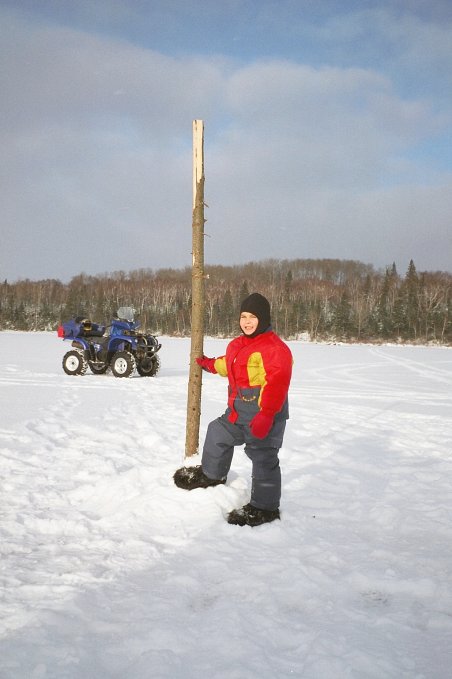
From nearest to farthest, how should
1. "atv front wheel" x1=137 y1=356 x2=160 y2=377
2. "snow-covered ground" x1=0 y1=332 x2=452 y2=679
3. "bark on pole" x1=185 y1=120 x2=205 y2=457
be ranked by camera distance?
"snow-covered ground" x1=0 y1=332 x2=452 y2=679 → "bark on pole" x1=185 y1=120 x2=205 y2=457 → "atv front wheel" x1=137 y1=356 x2=160 y2=377

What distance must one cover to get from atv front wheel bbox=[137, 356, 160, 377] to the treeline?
39361mm

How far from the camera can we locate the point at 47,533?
123 inches

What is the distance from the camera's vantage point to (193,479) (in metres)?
3.72

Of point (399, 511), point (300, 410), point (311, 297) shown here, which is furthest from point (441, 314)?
point (399, 511)

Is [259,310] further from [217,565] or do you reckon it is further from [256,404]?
[217,565]

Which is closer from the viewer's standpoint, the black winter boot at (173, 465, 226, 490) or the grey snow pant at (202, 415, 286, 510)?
the grey snow pant at (202, 415, 286, 510)

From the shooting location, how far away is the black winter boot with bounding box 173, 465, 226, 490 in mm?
3693

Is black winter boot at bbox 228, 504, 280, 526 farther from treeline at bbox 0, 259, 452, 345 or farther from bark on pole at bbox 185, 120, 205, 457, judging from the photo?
treeline at bbox 0, 259, 452, 345

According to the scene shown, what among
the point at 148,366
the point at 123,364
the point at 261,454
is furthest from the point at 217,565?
the point at 148,366

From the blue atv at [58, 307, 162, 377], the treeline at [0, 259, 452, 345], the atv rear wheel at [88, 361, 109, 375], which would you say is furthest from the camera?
the treeline at [0, 259, 452, 345]

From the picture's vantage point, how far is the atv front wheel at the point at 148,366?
40.7ft

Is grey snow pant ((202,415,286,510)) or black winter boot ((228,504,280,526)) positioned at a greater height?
grey snow pant ((202,415,286,510))

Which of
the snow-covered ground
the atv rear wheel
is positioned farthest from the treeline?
the snow-covered ground

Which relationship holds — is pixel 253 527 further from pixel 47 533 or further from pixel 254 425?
pixel 47 533
